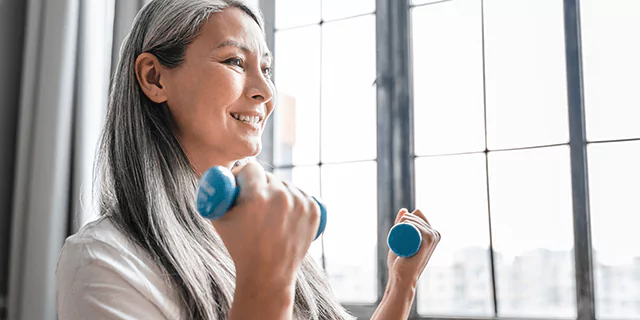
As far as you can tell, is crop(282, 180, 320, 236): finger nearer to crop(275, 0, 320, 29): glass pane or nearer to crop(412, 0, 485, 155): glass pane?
crop(412, 0, 485, 155): glass pane

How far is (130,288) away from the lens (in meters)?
0.76

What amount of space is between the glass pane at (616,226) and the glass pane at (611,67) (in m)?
0.06

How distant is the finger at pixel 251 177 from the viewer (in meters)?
0.65

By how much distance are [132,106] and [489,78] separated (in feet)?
3.96

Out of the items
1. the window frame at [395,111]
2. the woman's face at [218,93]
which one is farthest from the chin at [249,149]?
the window frame at [395,111]

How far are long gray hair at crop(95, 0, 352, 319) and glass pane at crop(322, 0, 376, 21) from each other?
1.07 meters

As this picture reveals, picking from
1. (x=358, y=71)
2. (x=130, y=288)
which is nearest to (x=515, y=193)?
(x=358, y=71)

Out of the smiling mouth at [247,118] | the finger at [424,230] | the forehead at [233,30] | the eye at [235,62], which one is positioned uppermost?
the forehead at [233,30]

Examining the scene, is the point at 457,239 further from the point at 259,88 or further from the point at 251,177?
the point at 251,177

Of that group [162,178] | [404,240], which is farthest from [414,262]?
[162,178]

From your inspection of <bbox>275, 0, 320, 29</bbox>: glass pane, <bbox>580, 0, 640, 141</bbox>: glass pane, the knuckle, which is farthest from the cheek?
<bbox>275, 0, 320, 29</bbox>: glass pane

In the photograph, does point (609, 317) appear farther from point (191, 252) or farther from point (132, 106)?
point (132, 106)

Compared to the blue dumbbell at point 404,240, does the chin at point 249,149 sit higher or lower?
higher

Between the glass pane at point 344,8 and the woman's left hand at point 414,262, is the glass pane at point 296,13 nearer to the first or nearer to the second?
the glass pane at point 344,8
